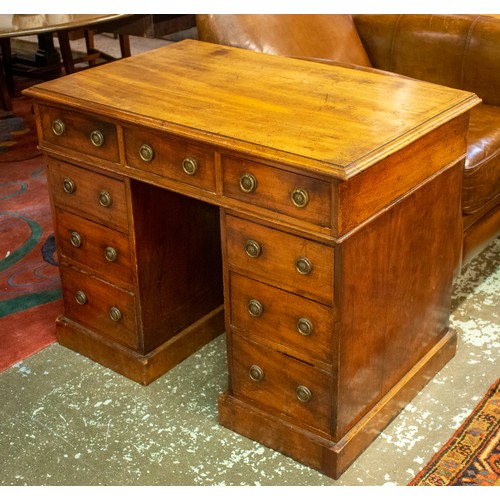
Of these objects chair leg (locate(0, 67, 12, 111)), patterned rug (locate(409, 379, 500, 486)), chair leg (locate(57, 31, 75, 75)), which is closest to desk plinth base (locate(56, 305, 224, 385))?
patterned rug (locate(409, 379, 500, 486))

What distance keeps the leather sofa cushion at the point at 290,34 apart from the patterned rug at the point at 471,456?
144cm

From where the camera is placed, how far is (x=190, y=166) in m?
2.22

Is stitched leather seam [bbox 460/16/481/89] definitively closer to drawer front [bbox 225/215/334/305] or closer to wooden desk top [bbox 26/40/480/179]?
wooden desk top [bbox 26/40/480/179]

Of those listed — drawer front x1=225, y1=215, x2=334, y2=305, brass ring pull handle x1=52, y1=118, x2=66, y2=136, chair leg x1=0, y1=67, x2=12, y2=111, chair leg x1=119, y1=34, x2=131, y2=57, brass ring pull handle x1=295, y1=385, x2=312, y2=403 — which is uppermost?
brass ring pull handle x1=52, y1=118, x2=66, y2=136

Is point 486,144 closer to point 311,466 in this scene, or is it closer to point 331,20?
point 331,20

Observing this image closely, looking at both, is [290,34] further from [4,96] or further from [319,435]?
[4,96]

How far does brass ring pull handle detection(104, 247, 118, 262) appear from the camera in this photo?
2574 millimetres

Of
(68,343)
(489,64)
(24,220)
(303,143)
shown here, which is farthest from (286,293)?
(24,220)

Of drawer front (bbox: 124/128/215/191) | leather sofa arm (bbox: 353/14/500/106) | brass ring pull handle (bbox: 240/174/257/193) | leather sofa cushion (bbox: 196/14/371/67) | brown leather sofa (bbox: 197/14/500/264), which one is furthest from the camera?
leather sofa arm (bbox: 353/14/500/106)

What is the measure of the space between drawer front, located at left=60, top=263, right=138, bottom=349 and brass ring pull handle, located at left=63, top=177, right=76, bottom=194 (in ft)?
0.89

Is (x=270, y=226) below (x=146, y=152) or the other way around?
below

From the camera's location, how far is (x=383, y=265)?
87.7 inches

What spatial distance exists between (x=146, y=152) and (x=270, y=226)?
1.40 feet

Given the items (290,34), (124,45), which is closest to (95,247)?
(290,34)
